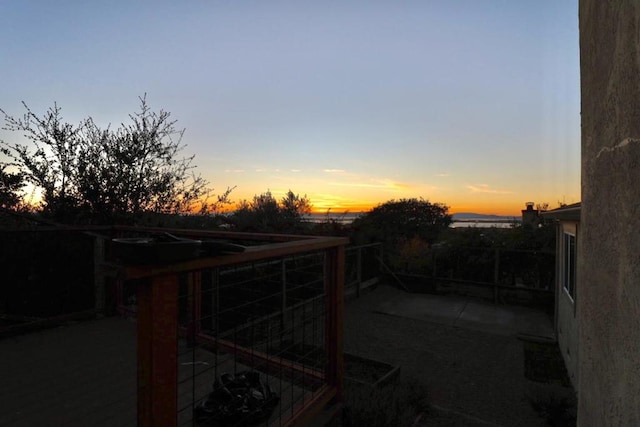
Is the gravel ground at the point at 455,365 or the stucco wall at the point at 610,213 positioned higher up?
the stucco wall at the point at 610,213

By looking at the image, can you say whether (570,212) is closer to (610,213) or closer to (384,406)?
(384,406)

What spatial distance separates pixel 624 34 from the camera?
92 cm

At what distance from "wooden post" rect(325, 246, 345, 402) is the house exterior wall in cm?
250

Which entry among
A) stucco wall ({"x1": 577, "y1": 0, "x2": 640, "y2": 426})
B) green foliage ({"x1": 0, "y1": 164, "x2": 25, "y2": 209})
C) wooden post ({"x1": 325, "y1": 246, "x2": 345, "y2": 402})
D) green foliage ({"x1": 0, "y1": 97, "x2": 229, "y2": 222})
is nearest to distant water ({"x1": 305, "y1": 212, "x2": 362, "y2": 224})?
green foliage ({"x1": 0, "y1": 97, "x2": 229, "y2": 222})

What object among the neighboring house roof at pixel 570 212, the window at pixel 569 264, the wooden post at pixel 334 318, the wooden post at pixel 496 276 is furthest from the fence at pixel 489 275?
the wooden post at pixel 334 318

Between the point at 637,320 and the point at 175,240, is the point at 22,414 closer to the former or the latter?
the point at 175,240

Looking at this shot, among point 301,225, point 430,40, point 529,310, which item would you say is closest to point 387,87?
point 430,40

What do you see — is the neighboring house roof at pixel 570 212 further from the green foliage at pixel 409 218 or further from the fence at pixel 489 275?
the green foliage at pixel 409 218

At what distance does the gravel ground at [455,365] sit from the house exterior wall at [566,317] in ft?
1.40

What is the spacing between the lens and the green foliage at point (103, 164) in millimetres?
4824

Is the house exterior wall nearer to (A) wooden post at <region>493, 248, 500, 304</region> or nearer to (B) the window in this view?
(B) the window

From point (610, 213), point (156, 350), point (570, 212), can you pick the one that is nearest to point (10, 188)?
point (156, 350)

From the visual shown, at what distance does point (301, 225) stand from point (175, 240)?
7701 mm

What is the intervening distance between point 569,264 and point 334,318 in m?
4.27
